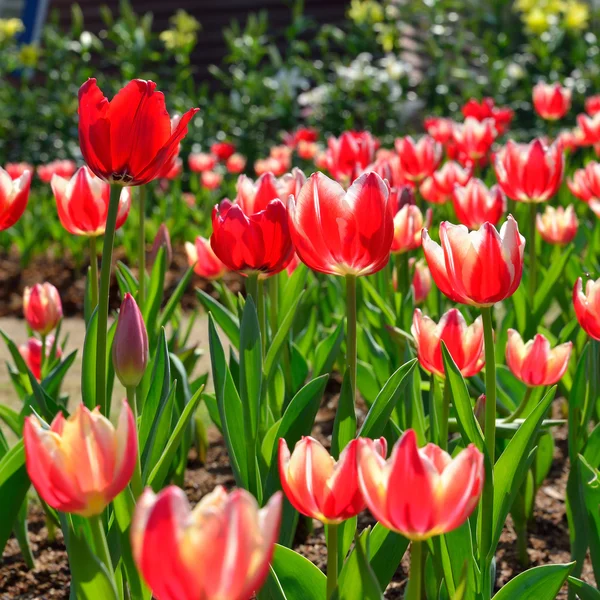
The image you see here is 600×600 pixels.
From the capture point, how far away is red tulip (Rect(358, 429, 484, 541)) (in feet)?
2.67

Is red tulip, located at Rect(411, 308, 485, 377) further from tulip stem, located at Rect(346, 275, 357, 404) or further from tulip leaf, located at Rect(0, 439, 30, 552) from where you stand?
tulip leaf, located at Rect(0, 439, 30, 552)

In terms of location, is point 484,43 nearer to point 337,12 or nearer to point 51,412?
point 337,12

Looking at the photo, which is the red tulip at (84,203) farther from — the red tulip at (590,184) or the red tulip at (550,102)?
the red tulip at (550,102)

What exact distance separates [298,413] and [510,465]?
1.09 feet

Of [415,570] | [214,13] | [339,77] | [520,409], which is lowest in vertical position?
[214,13]

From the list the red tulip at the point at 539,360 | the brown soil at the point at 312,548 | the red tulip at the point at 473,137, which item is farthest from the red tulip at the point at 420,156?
the red tulip at the point at 539,360

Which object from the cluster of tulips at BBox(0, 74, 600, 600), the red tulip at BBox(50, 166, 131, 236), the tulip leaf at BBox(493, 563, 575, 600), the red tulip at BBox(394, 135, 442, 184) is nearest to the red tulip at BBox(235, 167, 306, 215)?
the cluster of tulips at BBox(0, 74, 600, 600)

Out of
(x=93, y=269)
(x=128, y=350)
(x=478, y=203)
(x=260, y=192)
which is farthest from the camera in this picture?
(x=478, y=203)

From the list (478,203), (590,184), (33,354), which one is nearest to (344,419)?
(33,354)

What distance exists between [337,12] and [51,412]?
9.49 meters

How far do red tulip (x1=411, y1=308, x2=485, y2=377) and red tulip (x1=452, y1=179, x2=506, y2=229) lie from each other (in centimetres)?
84

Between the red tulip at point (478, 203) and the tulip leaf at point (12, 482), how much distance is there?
134cm

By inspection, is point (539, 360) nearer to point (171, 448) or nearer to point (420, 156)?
point (171, 448)

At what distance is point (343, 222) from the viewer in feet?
3.84
